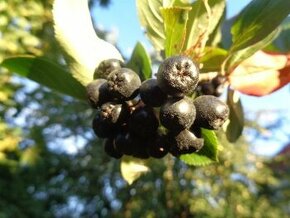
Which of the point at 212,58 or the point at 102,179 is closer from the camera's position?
the point at 212,58

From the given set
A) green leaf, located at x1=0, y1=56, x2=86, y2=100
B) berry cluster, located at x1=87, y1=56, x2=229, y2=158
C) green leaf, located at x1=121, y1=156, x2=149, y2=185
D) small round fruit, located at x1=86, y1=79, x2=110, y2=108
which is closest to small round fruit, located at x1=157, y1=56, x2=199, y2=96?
berry cluster, located at x1=87, y1=56, x2=229, y2=158

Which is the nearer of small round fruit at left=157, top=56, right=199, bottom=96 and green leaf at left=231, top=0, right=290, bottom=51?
small round fruit at left=157, top=56, right=199, bottom=96

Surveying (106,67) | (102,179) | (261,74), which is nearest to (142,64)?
(106,67)

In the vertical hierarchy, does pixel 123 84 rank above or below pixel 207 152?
above

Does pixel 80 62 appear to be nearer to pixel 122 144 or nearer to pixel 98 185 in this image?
pixel 122 144

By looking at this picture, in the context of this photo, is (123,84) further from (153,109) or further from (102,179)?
(102,179)

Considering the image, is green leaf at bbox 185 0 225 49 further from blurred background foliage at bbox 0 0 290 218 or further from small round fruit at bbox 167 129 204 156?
blurred background foliage at bbox 0 0 290 218

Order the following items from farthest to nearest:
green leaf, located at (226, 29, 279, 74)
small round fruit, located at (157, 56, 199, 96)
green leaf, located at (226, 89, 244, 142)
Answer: green leaf, located at (226, 89, 244, 142)
green leaf, located at (226, 29, 279, 74)
small round fruit, located at (157, 56, 199, 96)
